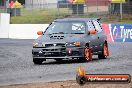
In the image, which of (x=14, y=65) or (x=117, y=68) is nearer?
(x=117, y=68)

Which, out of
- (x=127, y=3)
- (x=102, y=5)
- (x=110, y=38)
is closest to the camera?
(x=110, y=38)

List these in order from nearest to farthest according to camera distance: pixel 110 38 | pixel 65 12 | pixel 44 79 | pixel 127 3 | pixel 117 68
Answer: pixel 44 79, pixel 117 68, pixel 110 38, pixel 127 3, pixel 65 12

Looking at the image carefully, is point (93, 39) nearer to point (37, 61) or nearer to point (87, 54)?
point (87, 54)

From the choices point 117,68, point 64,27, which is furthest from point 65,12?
point 117,68

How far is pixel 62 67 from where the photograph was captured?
18219 mm

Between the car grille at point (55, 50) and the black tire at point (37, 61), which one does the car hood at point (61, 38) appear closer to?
the car grille at point (55, 50)

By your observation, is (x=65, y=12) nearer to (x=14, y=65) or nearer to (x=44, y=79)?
(x=14, y=65)

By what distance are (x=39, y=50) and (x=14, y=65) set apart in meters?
0.95

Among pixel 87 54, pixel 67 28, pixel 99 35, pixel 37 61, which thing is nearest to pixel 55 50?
pixel 37 61

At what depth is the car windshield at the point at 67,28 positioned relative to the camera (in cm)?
2063

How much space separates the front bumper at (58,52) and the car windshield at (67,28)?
1043 mm

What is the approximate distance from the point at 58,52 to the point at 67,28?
1.48 meters

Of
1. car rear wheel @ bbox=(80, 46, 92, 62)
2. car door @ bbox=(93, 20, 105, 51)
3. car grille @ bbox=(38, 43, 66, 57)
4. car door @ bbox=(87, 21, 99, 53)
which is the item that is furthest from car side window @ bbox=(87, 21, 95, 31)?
car grille @ bbox=(38, 43, 66, 57)

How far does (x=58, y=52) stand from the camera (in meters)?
19.6
